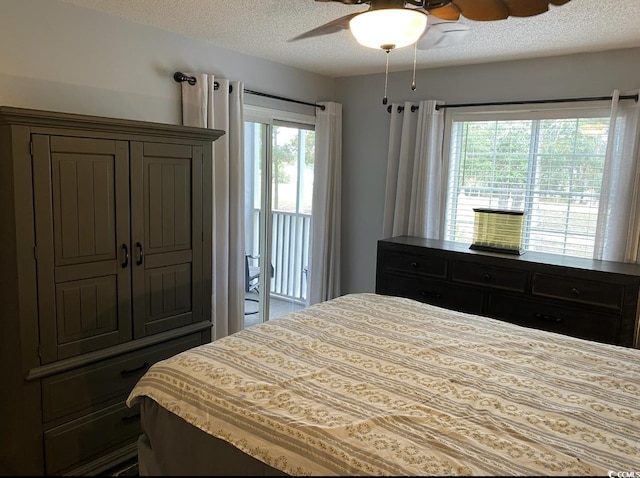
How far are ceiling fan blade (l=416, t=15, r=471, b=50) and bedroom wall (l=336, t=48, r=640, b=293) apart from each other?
1.40 meters

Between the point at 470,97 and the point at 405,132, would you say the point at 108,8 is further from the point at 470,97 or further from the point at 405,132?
the point at 470,97

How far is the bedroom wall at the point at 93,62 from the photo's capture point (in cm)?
240

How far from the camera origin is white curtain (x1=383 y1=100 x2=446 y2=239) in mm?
3939

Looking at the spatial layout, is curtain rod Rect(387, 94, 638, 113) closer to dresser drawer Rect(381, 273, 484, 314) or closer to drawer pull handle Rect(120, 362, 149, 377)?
dresser drawer Rect(381, 273, 484, 314)

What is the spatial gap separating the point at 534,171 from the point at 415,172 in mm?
931

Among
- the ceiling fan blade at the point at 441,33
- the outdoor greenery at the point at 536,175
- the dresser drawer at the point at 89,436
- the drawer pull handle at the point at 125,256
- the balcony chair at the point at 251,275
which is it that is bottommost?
the dresser drawer at the point at 89,436

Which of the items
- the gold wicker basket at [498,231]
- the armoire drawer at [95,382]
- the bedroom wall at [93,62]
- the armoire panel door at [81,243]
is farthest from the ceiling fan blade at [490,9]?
the armoire drawer at [95,382]

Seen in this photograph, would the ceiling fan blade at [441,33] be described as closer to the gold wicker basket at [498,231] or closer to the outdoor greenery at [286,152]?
the gold wicker basket at [498,231]

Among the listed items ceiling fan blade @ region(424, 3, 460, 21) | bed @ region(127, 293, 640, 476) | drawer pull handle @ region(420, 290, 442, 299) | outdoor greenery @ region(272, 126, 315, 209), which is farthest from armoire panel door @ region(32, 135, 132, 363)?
Result: drawer pull handle @ region(420, 290, 442, 299)

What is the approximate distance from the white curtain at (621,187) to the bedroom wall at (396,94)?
23 centimetres

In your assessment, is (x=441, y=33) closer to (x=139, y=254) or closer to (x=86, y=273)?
(x=139, y=254)

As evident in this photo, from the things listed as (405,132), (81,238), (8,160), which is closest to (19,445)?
(81,238)

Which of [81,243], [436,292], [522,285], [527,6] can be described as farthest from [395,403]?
[436,292]

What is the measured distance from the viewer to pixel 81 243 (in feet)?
7.40
